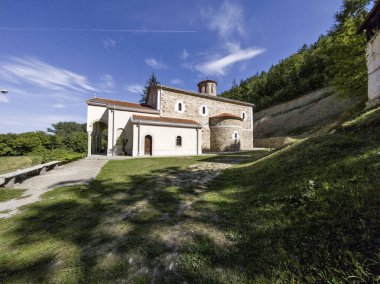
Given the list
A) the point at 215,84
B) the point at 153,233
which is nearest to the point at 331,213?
the point at 153,233

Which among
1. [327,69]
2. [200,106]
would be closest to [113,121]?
[200,106]

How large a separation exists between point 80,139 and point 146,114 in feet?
67.5

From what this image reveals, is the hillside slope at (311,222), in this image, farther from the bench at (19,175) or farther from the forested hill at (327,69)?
the forested hill at (327,69)

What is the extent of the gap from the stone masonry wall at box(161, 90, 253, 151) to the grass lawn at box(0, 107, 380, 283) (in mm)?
18265

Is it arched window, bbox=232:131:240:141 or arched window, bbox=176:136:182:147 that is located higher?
arched window, bbox=232:131:240:141

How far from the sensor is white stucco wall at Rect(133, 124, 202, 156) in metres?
17.8

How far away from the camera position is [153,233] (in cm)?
310

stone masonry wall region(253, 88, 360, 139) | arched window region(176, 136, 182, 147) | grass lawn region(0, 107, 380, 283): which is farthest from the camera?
stone masonry wall region(253, 88, 360, 139)

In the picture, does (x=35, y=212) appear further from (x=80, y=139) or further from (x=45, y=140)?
(x=45, y=140)

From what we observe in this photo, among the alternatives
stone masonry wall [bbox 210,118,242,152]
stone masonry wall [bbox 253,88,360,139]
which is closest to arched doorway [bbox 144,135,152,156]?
stone masonry wall [bbox 210,118,242,152]

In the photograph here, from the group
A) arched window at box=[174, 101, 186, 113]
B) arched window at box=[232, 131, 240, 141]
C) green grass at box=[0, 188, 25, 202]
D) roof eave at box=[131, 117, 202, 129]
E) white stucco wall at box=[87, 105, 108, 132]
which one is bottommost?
green grass at box=[0, 188, 25, 202]

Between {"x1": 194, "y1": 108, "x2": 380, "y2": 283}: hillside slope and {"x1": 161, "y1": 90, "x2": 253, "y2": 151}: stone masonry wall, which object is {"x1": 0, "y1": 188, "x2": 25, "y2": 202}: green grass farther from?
{"x1": 161, "y1": 90, "x2": 253, "y2": 151}: stone masonry wall

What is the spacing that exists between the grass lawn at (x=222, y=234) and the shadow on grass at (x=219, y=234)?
0.6 inches

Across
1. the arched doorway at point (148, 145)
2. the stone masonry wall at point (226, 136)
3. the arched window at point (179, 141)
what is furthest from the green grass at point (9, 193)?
the stone masonry wall at point (226, 136)
